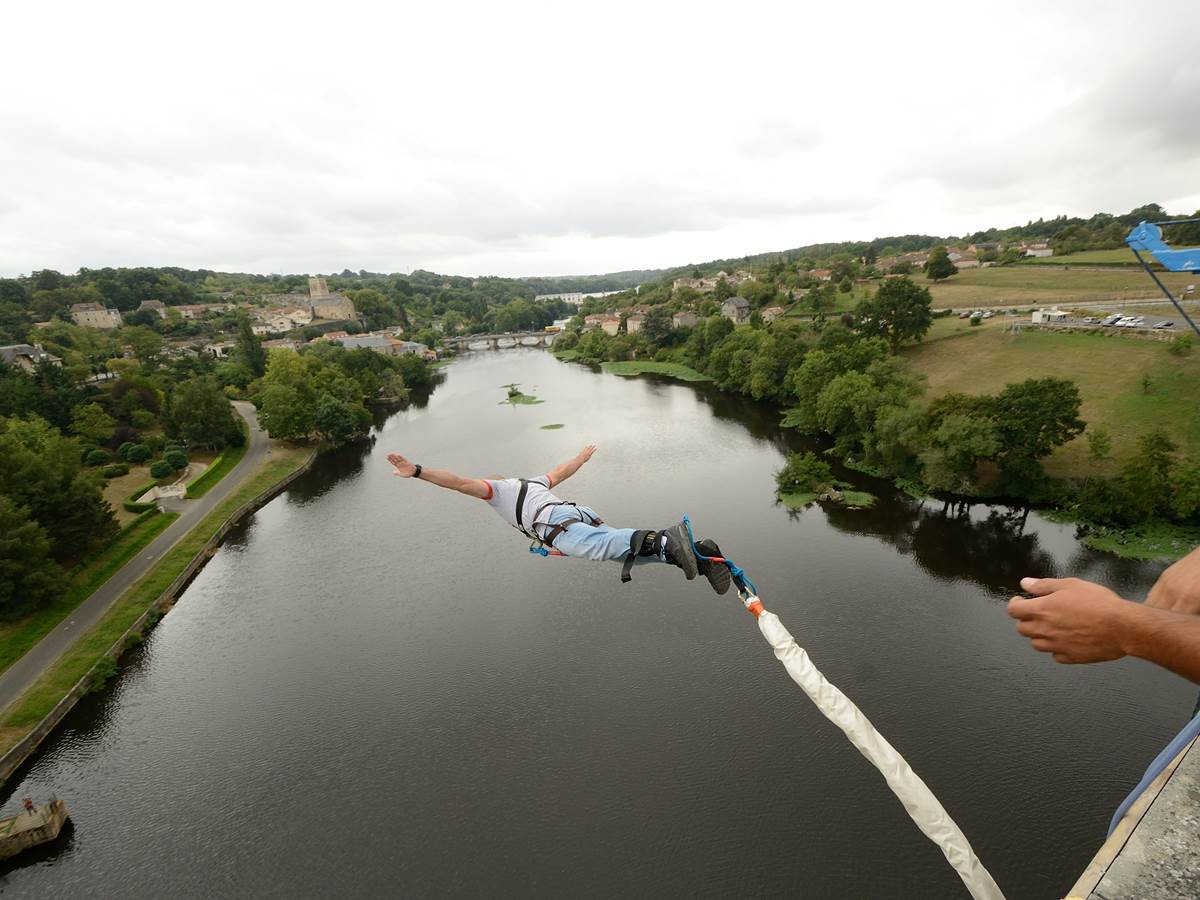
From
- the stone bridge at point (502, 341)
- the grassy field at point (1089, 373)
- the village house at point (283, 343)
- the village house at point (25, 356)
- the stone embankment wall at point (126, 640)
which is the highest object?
the village house at point (25, 356)

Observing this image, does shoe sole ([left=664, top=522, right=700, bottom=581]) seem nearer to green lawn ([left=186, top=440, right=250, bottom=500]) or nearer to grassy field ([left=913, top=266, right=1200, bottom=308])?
green lawn ([left=186, top=440, right=250, bottom=500])

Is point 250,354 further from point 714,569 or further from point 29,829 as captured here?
point 714,569

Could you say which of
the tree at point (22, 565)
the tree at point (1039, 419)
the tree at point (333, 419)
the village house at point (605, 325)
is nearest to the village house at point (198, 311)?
the village house at point (605, 325)

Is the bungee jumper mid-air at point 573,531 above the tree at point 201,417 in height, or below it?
above

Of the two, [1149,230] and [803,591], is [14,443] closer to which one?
[803,591]

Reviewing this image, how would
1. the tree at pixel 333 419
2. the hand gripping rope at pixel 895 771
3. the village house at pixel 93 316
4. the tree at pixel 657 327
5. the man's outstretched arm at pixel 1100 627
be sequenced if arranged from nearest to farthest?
1. the man's outstretched arm at pixel 1100 627
2. the hand gripping rope at pixel 895 771
3. the tree at pixel 333 419
4. the tree at pixel 657 327
5. the village house at pixel 93 316

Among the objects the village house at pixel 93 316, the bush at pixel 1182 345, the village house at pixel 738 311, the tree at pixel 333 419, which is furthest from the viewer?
the village house at pixel 93 316

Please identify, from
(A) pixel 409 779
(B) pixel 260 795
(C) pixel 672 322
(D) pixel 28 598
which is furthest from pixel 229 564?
(C) pixel 672 322

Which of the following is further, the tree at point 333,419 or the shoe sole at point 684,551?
the tree at point 333,419

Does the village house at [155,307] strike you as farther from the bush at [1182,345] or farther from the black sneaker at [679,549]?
the bush at [1182,345]
